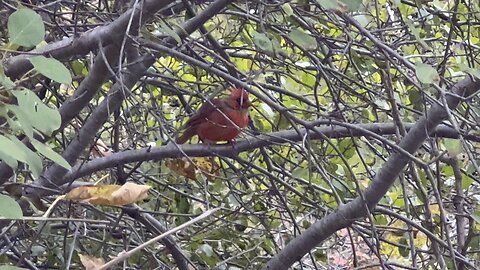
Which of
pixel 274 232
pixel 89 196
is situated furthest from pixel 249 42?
pixel 89 196

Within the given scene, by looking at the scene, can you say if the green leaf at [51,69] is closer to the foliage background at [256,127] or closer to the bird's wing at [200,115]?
the foliage background at [256,127]

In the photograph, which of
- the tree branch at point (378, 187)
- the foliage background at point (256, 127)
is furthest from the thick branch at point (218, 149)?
the tree branch at point (378, 187)

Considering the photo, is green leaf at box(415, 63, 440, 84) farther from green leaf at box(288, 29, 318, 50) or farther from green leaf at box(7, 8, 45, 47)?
green leaf at box(7, 8, 45, 47)

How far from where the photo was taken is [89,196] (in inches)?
52.5

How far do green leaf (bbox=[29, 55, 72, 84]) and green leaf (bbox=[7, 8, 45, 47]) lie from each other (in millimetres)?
27

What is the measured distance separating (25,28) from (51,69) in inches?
2.8

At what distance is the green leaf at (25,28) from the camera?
1081mm

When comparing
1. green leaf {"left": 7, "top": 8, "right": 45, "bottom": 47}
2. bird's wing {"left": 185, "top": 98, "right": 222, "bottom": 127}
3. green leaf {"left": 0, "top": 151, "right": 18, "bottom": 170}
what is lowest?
green leaf {"left": 0, "top": 151, "right": 18, "bottom": 170}

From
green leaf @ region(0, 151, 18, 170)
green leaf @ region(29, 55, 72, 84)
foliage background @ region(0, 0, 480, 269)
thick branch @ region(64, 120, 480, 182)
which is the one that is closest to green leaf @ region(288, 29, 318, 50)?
foliage background @ region(0, 0, 480, 269)

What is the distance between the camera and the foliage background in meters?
1.75

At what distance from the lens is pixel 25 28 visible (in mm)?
1087

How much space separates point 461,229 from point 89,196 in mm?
928

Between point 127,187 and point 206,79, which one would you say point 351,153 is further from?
point 127,187

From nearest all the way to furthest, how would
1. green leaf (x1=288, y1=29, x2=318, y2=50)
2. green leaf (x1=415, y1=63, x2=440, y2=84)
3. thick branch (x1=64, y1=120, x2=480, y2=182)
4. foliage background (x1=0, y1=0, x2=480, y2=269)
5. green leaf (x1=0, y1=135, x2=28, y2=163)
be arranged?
green leaf (x1=0, y1=135, x2=28, y2=163)
green leaf (x1=415, y1=63, x2=440, y2=84)
green leaf (x1=288, y1=29, x2=318, y2=50)
foliage background (x1=0, y1=0, x2=480, y2=269)
thick branch (x1=64, y1=120, x2=480, y2=182)
